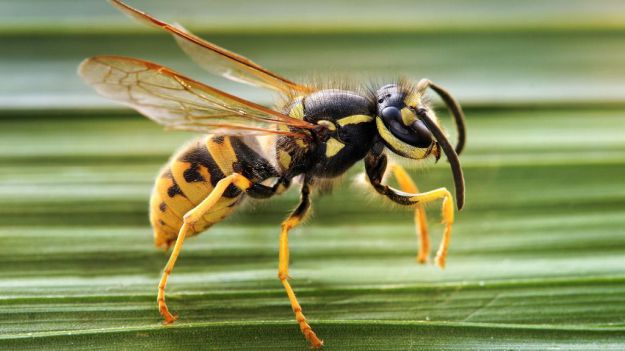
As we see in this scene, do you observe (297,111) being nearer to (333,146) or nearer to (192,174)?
(333,146)

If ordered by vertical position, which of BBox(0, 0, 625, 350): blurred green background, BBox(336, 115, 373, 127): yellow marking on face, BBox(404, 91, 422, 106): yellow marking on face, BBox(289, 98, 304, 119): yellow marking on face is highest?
BBox(404, 91, 422, 106): yellow marking on face

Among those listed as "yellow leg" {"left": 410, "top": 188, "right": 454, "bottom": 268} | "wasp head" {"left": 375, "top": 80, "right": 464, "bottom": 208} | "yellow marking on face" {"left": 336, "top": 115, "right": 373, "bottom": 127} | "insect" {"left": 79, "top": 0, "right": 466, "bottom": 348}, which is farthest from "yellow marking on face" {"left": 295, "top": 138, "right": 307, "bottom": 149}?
"yellow leg" {"left": 410, "top": 188, "right": 454, "bottom": 268}

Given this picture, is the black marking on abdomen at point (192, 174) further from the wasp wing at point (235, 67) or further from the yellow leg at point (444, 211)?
the yellow leg at point (444, 211)

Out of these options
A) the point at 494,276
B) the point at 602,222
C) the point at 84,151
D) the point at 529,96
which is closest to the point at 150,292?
the point at 84,151

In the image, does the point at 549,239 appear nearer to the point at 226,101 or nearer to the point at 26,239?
→ the point at 226,101

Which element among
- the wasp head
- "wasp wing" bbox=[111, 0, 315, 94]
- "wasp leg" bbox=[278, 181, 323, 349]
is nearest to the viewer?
"wasp leg" bbox=[278, 181, 323, 349]

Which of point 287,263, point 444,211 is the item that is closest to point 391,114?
point 444,211

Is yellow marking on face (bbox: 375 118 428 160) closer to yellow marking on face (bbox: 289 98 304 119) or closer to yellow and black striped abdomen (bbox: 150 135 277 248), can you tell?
yellow marking on face (bbox: 289 98 304 119)
